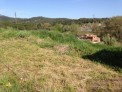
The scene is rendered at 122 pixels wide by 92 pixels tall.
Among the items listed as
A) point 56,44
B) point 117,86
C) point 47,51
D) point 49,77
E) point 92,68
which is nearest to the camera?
point 117,86

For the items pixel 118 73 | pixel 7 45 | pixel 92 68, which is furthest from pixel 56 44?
pixel 118 73

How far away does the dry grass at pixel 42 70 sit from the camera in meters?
5.54

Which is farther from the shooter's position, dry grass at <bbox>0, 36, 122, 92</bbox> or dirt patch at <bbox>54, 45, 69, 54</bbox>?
dirt patch at <bbox>54, 45, 69, 54</bbox>

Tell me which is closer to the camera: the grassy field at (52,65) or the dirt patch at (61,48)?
the grassy field at (52,65)

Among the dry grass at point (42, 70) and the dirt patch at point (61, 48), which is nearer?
the dry grass at point (42, 70)

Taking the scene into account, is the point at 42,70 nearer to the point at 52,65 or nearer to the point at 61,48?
the point at 52,65

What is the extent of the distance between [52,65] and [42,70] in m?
0.64

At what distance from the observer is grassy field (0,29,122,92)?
5625 mm

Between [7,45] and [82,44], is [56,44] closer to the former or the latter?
[82,44]

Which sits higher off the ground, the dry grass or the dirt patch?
the dirt patch

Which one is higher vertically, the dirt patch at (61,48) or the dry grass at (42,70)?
the dirt patch at (61,48)

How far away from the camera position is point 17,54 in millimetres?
8023

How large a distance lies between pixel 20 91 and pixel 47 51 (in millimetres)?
3461

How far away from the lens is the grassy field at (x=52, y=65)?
5625mm
